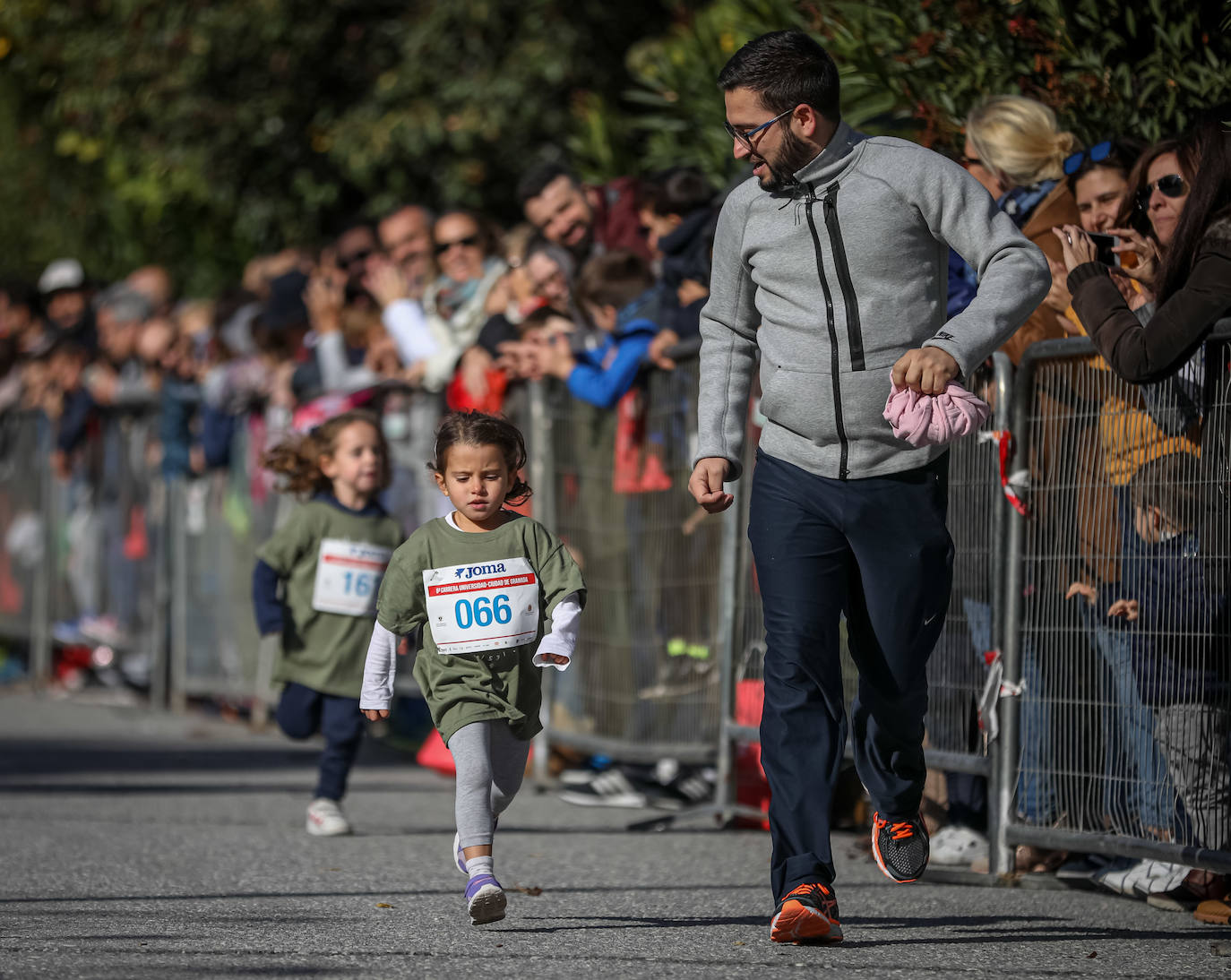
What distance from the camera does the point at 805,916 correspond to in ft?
15.8

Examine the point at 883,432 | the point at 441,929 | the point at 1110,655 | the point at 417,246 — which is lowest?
the point at 441,929

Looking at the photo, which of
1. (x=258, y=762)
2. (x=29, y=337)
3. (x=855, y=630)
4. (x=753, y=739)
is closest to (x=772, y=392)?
(x=855, y=630)

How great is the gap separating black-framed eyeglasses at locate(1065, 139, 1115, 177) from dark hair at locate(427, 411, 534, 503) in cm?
216

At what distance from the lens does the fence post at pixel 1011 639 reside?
20.1 ft

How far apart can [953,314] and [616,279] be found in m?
2.40

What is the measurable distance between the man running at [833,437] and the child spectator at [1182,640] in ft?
2.86

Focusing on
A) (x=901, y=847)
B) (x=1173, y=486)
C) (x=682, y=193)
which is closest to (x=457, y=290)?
(x=682, y=193)

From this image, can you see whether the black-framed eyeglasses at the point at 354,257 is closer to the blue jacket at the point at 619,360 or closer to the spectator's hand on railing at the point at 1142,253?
the blue jacket at the point at 619,360

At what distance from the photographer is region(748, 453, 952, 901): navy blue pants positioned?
16.3ft

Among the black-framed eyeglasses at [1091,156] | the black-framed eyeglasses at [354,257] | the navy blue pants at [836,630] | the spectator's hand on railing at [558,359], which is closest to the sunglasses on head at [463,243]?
the black-framed eyeglasses at [354,257]

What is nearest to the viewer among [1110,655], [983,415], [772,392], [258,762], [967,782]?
[983,415]

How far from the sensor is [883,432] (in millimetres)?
4945

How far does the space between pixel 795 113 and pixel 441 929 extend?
7.56 ft

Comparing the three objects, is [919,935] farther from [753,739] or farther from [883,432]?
[753,739]
